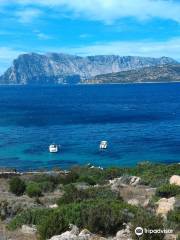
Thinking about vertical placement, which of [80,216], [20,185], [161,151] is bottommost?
[161,151]

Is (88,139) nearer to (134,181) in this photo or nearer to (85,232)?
(134,181)

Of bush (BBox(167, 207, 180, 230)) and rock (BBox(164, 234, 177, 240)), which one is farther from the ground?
rock (BBox(164, 234, 177, 240))

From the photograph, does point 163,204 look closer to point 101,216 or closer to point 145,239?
point 101,216

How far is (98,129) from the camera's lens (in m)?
98.8

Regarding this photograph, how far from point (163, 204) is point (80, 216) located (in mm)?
4756

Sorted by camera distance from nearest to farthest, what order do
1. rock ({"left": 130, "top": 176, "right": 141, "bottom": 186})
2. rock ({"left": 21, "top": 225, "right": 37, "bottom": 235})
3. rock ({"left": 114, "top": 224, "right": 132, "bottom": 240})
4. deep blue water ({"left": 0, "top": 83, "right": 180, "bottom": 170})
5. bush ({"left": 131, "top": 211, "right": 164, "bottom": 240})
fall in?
bush ({"left": 131, "top": 211, "right": 164, "bottom": 240}) → rock ({"left": 114, "top": 224, "right": 132, "bottom": 240}) → rock ({"left": 21, "top": 225, "right": 37, "bottom": 235}) → rock ({"left": 130, "top": 176, "right": 141, "bottom": 186}) → deep blue water ({"left": 0, "top": 83, "right": 180, "bottom": 170})

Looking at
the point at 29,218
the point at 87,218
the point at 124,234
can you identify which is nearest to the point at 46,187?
the point at 29,218

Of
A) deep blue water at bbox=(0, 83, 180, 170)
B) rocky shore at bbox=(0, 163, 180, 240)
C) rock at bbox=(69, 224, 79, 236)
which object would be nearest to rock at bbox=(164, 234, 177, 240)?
rocky shore at bbox=(0, 163, 180, 240)

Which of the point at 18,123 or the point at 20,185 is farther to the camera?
the point at 18,123

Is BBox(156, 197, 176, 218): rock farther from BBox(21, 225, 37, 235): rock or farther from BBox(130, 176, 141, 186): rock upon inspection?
BBox(130, 176, 141, 186): rock

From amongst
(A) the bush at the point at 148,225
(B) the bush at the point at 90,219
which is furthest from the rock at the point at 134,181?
(A) the bush at the point at 148,225

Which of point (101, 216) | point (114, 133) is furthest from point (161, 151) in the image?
point (101, 216)

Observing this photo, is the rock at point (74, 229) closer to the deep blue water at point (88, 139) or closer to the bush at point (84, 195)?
the bush at point (84, 195)

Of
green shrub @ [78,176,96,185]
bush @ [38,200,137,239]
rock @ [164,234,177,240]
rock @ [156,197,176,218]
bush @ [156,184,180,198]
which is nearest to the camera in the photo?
rock @ [164,234,177,240]
